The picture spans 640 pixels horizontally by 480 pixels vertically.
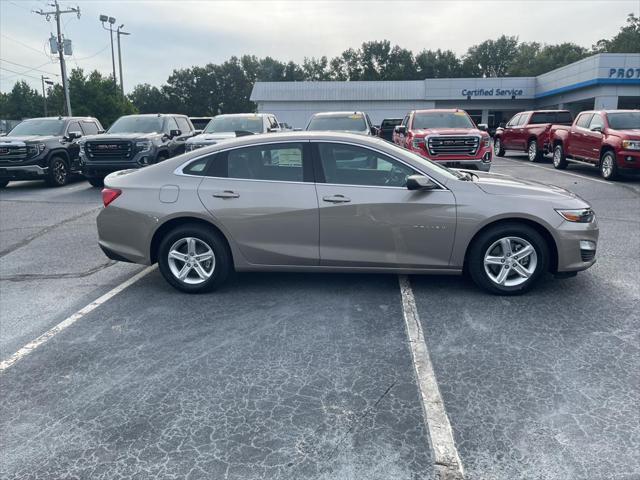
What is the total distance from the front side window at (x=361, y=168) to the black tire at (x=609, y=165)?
416 inches

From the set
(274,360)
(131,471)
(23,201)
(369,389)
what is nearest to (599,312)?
(369,389)

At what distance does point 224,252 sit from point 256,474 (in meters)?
2.90

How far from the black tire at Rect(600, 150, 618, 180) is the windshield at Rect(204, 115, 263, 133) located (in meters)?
9.18

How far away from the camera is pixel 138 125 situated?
14.1 meters

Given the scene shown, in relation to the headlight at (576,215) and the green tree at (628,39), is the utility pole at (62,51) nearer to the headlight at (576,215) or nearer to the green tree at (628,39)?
the headlight at (576,215)

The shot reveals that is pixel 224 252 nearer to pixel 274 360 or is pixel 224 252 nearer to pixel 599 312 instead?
pixel 274 360

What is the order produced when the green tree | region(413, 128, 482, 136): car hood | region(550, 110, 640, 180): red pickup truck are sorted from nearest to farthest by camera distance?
region(413, 128, 482, 136): car hood, region(550, 110, 640, 180): red pickup truck, the green tree

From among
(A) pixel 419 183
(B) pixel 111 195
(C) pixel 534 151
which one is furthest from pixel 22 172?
(C) pixel 534 151

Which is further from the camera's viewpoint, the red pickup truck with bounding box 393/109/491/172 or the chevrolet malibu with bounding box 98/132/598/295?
the red pickup truck with bounding box 393/109/491/172

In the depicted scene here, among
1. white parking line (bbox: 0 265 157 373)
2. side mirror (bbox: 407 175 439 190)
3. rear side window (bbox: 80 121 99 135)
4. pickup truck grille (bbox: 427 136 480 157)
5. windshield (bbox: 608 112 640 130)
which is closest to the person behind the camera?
white parking line (bbox: 0 265 157 373)

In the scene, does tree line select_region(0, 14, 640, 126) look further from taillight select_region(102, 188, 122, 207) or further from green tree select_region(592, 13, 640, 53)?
taillight select_region(102, 188, 122, 207)

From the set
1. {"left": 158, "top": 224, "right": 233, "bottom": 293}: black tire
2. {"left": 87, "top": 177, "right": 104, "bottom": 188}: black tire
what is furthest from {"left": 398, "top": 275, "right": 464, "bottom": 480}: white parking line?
{"left": 87, "top": 177, "right": 104, "bottom": 188}: black tire

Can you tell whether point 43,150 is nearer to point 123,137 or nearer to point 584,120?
point 123,137

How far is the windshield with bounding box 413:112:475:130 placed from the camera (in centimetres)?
1368
